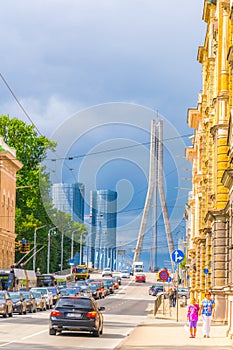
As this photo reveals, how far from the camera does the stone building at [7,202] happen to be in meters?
106

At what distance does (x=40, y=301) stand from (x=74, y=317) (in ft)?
103

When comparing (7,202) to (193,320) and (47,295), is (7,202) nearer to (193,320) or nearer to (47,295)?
(47,295)

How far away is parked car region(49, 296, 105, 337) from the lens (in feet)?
109

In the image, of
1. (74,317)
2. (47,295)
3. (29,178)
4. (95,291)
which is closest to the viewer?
(74,317)

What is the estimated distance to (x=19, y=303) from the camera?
55.9 metres

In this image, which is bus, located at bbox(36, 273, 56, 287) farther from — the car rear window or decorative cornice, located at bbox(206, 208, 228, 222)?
the car rear window

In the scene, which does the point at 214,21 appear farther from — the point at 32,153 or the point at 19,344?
the point at 32,153

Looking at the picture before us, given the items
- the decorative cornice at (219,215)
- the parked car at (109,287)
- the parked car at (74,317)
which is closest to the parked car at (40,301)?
the decorative cornice at (219,215)

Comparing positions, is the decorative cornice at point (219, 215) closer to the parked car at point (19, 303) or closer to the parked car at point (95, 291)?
the parked car at point (19, 303)

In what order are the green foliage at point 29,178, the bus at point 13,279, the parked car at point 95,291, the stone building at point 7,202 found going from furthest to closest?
the green foliage at point 29,178 < the stone building at point 7,202 < the parked car at point 95,291 < the bus at point 13,279

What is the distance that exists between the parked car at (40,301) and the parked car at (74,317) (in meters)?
29.4

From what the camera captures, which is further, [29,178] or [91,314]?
[29,178]

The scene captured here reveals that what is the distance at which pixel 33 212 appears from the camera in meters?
114

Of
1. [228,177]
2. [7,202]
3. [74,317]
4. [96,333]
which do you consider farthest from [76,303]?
[7,202]
